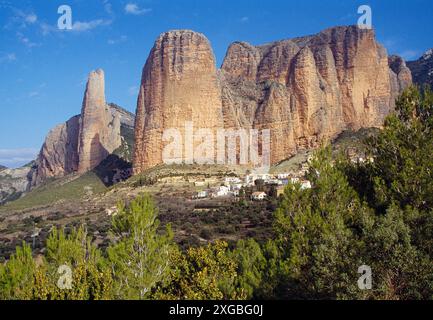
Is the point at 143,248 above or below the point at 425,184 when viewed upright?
below

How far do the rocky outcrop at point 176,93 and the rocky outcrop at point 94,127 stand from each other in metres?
26.8

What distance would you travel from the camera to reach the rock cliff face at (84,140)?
110 meters

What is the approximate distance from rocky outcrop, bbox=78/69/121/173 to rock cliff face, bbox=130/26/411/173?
87.9 ft

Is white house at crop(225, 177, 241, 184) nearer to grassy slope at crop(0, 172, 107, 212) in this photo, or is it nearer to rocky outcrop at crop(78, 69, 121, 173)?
grassy slope at crop(0, 172, 107, 212)

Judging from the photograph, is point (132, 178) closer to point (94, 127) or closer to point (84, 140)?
point (84, 140)

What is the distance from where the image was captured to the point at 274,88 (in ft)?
302

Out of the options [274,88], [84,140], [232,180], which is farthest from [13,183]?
[232,180]

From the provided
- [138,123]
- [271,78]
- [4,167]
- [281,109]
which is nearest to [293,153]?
[281,109]

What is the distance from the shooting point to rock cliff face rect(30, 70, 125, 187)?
110m

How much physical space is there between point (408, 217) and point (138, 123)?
76037 mm

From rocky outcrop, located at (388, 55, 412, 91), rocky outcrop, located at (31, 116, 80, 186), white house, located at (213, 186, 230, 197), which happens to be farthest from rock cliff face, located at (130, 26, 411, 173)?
rocky outcrop, located at (31, 116, 80, 186)

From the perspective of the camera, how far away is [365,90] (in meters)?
102

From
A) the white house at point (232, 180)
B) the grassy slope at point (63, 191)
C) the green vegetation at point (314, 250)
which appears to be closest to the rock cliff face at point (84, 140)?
the grassy slope at point (63, 191)
